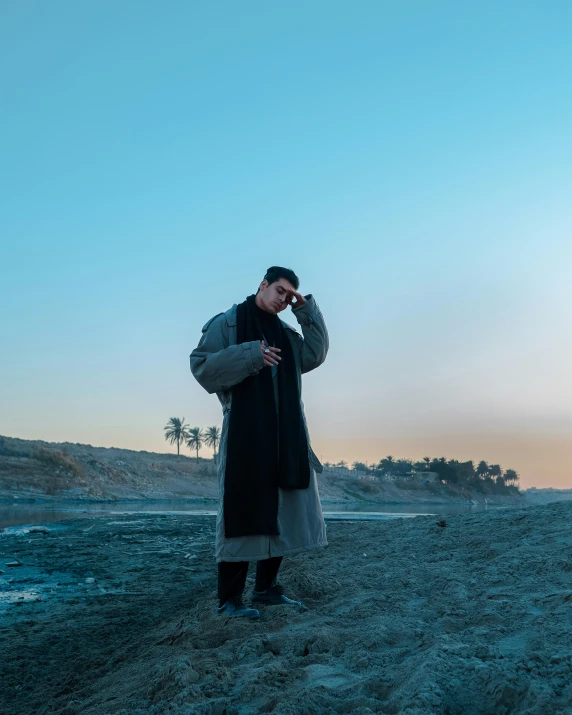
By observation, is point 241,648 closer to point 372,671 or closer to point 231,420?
point 372,671

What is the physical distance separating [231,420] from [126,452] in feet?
208

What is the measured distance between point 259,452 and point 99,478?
4155 cm

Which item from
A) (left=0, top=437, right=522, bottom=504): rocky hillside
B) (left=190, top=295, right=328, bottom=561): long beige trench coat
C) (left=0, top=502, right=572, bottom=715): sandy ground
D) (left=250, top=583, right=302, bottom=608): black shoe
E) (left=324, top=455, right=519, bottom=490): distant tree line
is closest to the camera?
(left=0, top=502, right=572, bottom=715): sandy ground

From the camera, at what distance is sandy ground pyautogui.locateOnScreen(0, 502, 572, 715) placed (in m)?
1.62

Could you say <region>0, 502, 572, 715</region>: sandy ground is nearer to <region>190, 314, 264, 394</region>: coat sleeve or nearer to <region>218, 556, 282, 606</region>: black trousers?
<region>218, 556, 282, 606</region>: black trousers

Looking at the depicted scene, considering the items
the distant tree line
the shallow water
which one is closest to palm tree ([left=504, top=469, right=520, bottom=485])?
the distant tree line

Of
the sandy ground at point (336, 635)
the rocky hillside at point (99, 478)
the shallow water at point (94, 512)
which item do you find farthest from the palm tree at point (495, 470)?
the sandy ground at point (336, 635)

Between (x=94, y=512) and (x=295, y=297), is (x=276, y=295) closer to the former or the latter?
(x=295, y=297)

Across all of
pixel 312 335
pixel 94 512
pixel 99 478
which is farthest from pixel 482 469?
pixel 312 335

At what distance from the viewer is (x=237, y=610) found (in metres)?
2.88

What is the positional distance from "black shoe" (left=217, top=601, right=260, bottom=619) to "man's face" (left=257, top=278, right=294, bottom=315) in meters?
1.66

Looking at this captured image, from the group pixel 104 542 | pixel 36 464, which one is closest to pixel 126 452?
pixel 36 464

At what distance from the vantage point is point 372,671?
72.6 inches

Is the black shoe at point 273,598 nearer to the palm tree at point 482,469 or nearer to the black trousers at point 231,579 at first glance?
the black trousers at point 231,579
